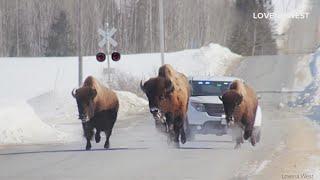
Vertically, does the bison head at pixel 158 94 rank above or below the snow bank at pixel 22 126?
above

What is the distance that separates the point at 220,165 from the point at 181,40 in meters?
0.84

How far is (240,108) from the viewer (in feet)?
30.5

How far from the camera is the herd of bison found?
9.22 metres

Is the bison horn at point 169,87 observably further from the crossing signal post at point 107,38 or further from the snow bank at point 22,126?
the snow bank at point 22,126

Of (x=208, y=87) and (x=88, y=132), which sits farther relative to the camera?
(x=88, y=132)

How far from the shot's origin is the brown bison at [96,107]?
364 inches

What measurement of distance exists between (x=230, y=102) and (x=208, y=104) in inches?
5.6

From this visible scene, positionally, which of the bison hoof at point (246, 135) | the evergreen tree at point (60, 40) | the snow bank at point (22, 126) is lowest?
the bison hoof at point (246, 135)

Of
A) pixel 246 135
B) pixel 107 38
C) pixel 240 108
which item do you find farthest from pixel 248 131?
pixel 107 38

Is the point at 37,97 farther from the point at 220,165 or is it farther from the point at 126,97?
the point at 220,165

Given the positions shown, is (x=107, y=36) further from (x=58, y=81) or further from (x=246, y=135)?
(x=246, y=135)

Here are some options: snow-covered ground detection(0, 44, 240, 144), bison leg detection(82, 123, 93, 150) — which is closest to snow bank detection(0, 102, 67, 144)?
snow-covered ground detection(0, 44, 240, 144)

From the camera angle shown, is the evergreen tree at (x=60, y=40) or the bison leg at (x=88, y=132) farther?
the bison leg at (x=88, y=132)

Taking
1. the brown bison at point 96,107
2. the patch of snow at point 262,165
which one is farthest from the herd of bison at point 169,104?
the patch of snow at point 262,165
